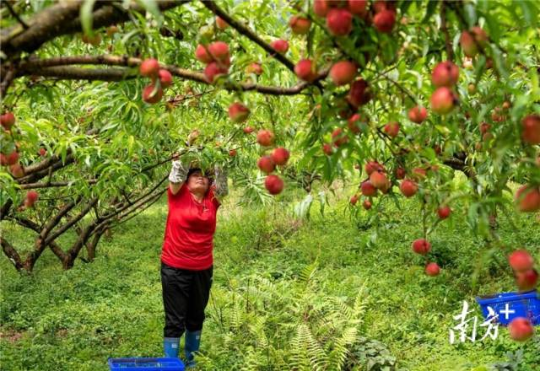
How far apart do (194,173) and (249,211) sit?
7.07 metres

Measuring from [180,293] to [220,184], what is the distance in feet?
2.90

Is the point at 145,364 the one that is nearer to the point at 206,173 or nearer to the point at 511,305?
the point at 206,173

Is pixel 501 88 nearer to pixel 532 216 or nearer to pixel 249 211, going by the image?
pixel 532 216

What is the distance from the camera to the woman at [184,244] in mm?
4562

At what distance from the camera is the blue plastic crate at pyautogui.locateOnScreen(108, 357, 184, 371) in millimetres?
3842

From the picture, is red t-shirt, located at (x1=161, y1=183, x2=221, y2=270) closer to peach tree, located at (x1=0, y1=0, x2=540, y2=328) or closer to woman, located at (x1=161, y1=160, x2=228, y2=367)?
woman, located at (x1=161, y1=160, x2=228, y2=367)

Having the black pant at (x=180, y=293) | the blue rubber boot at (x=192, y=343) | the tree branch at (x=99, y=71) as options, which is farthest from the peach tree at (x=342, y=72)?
the blue rubber boot at (x=192, y=343)

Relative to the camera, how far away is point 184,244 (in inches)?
180

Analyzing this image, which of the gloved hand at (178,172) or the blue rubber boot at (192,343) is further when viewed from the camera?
the blue rubber boot at (192,343)

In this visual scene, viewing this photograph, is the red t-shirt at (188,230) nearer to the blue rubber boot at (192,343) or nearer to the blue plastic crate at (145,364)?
the blue rubber boot at (192,343)

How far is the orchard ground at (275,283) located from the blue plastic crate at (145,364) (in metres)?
0.45

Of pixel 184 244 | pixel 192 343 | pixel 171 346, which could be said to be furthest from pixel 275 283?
pixel 184 244

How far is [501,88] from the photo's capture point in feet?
6.37

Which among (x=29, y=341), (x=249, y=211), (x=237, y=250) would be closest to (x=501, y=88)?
(x=29, y=341)
